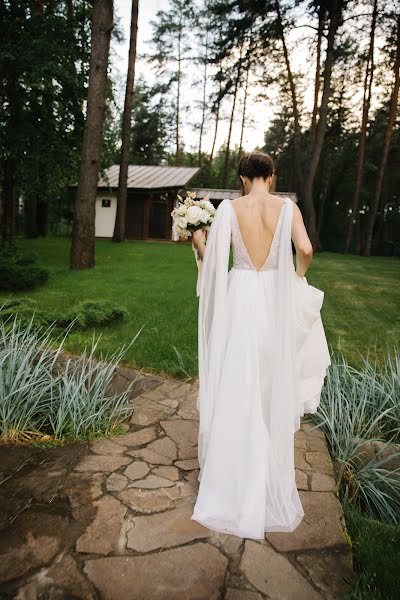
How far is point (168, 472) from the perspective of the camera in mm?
2934

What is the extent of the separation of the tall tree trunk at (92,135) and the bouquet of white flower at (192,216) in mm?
7880

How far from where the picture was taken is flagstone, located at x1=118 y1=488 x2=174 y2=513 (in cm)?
250

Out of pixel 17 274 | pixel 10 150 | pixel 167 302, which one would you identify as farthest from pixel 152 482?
pixel 10 150

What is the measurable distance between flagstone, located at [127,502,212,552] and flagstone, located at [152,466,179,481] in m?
0.36

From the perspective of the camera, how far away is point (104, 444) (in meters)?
3.23

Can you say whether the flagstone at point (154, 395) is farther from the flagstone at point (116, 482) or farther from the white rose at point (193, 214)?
the white rose at point (193, 214)

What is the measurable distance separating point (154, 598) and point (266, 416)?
1220mm

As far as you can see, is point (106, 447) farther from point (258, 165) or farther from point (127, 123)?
point (127, 123)

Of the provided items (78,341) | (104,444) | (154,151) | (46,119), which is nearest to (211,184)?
(154,151)

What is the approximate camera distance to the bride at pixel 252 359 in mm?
2443

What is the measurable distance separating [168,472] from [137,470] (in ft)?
0.74

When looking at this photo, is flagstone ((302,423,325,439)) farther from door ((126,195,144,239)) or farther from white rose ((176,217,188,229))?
door ((126,195,144,239))

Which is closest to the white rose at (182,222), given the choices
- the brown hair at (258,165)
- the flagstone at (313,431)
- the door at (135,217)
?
the brown hair at (258,165)

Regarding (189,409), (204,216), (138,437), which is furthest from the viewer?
(189,409)
